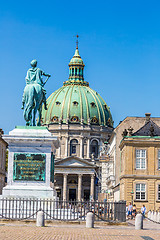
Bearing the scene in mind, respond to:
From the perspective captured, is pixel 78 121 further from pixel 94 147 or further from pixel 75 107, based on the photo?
pixel 94 147

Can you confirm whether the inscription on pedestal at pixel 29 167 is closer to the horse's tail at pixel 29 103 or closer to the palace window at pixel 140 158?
the horse's tail at pixel 29 103

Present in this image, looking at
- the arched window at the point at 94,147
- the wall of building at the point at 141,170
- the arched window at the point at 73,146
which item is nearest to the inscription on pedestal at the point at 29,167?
the wall of building at the point at 141,170

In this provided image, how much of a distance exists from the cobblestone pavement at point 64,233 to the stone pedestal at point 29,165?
2.65 m

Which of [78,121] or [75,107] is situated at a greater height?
[75,107]

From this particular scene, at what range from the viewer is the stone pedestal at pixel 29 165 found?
1206 inches

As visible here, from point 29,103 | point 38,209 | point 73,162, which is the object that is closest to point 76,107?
point 73,162

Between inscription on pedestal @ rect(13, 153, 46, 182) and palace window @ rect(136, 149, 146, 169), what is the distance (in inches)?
1232

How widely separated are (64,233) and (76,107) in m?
153

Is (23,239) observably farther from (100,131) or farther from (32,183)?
(100,131)

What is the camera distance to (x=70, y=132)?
6821 inches

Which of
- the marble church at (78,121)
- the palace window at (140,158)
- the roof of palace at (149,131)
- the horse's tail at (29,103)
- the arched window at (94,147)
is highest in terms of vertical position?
the marble church at (78,121)

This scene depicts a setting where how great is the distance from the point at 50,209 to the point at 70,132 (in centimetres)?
14468

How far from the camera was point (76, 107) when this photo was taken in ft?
580

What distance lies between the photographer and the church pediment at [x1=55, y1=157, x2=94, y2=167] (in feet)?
485
